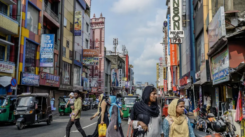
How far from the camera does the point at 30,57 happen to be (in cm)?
2823

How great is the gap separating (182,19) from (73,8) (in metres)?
22.6

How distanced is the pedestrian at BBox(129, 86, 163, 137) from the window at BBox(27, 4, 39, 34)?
25553 mm

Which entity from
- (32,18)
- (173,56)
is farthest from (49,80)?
(173,56)

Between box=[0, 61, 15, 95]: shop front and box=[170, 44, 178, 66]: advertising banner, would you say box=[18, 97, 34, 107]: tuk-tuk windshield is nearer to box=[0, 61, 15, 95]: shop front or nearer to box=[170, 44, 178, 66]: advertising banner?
box=[0, 61, 15, 95]: shop front

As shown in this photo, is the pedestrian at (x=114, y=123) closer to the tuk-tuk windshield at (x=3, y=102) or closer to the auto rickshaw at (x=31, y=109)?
the auto rickshaw at (x=31, y=109)

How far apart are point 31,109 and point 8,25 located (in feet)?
36.2

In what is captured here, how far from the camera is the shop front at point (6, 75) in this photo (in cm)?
2234

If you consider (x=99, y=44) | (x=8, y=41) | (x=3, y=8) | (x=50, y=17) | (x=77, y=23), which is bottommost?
(x=8, y=41)

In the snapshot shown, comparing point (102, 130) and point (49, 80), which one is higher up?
point (49, 80)

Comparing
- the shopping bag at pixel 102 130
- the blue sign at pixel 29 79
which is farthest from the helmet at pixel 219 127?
the blue sign at pixel 29 79

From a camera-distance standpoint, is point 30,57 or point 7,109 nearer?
point 7,109

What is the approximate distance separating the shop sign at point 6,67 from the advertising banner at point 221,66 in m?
16.6

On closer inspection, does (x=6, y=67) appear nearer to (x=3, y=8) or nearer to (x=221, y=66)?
(x=3, y=8)

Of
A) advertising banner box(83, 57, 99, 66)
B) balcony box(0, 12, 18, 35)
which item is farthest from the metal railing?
advertising banner box(83, 57, 99, 66)
